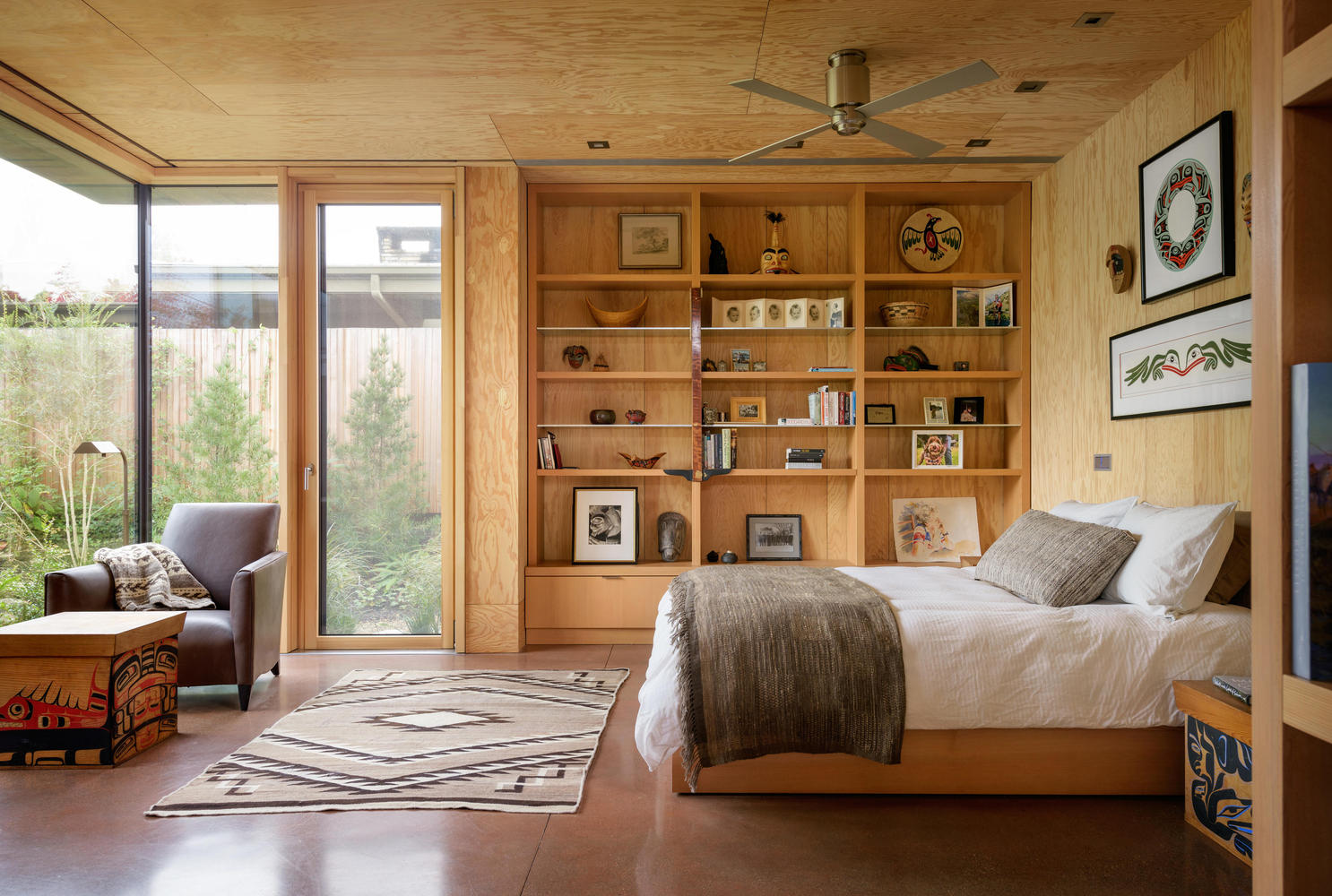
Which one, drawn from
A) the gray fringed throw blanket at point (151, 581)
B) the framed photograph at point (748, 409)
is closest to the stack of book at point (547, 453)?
the framed photograph at point (748, 409)

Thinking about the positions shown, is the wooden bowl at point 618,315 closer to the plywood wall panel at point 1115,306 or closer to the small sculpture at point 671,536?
the small sculpture at point 671,536

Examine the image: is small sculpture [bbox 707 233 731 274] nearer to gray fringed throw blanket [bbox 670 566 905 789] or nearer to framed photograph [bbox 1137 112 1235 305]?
framed photograph [bbox 1137 112 1235 305]

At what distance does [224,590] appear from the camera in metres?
3.93

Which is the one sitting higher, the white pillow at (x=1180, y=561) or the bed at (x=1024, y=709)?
the white pillow at (x=1180, y=561)

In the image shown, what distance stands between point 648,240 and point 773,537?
2.04 m

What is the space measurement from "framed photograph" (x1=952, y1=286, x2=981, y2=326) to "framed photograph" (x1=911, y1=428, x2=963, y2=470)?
679mm

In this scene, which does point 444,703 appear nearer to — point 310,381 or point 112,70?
point 310,381

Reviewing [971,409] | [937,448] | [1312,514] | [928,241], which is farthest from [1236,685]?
[928,241]

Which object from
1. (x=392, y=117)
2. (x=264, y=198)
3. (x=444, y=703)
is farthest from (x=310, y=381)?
(x=444, y=703)

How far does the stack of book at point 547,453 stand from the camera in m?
4.90

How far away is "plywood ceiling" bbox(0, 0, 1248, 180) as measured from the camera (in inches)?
119

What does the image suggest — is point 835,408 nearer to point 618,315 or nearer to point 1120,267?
point 618,315

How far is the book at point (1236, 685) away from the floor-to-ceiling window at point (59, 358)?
476 cm

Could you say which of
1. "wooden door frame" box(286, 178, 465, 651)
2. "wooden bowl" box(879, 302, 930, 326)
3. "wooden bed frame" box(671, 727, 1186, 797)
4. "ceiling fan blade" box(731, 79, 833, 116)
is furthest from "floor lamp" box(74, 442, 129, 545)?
"wooden bowl" box(879, 302, 930, 326)
